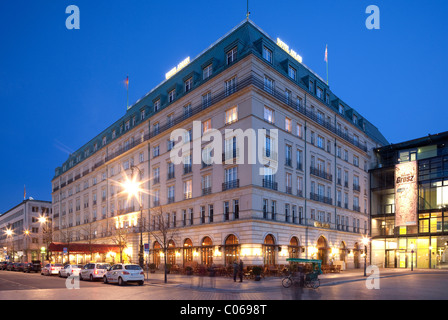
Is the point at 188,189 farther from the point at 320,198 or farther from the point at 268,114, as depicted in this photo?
the point at 320,198

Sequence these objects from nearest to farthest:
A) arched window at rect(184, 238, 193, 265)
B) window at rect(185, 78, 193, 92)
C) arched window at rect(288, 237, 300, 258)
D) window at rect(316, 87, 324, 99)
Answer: arched window at rect(288, 237, 300, 258) → arched window at rect(184, 238, 193, 265) → window at rect(185, 78, 193, 92) → window at rect(316, 87, 324, 99)

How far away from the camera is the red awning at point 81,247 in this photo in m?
51.5

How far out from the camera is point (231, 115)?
41.7 m

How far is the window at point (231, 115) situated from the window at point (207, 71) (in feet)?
20.9

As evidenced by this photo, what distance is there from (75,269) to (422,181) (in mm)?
48285

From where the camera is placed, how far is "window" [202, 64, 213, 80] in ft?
150

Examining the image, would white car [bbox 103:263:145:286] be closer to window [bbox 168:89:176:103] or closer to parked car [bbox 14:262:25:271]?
window [bbox 168:89:176:103]

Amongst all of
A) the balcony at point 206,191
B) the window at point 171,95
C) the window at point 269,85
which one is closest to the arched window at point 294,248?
the balcony at point 206,191

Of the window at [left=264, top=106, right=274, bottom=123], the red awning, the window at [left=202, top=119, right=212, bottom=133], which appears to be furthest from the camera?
the red awning

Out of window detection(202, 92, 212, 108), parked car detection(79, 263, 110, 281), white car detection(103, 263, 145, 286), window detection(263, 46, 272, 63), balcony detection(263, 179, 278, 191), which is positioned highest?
window detection(263, 46, 272, 63)

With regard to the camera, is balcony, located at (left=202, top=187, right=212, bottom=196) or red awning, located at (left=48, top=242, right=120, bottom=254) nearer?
balcony, located at (left=202, top=187, right=212, bottom=196)

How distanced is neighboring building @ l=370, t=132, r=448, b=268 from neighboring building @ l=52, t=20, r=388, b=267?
297 centimetres

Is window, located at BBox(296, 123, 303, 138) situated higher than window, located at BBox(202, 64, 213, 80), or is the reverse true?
window, located at BBox(202, 64, 213, 80)

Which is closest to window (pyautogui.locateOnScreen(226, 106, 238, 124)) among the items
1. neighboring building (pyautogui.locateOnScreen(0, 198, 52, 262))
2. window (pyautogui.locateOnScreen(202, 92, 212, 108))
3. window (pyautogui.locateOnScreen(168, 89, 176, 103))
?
window (pyautogui.locateOnScreen(202, 92, 212, 108))
